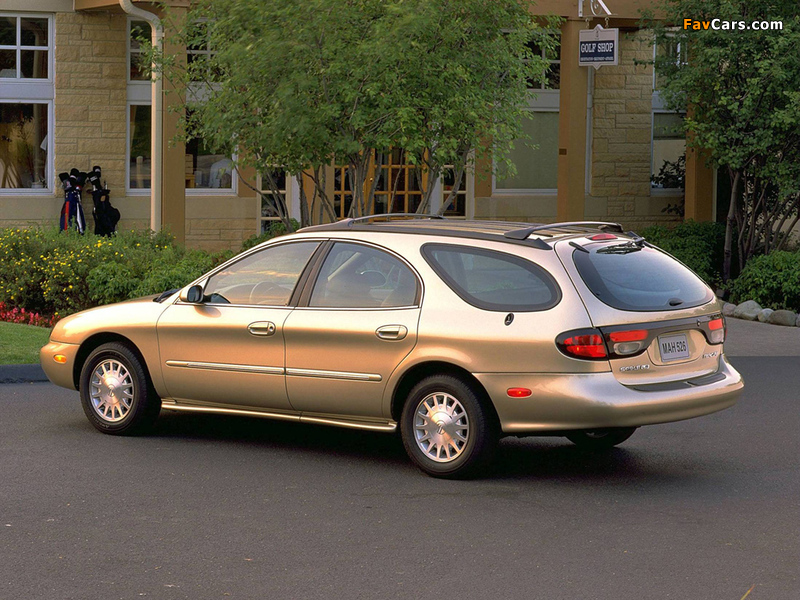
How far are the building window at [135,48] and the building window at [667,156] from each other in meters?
8.87

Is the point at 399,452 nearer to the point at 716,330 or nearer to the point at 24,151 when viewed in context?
the point at 716,330

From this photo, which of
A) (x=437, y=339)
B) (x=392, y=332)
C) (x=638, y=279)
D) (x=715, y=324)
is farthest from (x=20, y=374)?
(x=715, y=324)

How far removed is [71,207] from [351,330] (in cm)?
1310

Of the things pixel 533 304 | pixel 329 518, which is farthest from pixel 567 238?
pixel 329 518

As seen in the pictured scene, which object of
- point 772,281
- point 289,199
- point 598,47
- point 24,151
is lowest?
point 772,281

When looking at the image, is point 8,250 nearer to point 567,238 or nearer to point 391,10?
point 391,10

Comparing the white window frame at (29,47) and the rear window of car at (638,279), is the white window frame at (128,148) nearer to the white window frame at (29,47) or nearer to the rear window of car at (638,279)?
the white window frame at (29,47)

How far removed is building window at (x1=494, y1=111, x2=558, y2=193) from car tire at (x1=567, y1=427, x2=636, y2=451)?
13481mm

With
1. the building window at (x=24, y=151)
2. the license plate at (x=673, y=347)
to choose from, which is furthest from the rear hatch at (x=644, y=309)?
the building window at (x=24, y=151)

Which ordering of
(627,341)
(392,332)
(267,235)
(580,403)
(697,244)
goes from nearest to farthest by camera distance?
(580,403)
(627,341)
(392,332)
(697,244)
(267,235)

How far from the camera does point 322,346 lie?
789 centimetres

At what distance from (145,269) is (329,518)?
9.14 meters

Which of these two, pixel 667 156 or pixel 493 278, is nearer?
pixel 493 278

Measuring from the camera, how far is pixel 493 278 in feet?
24.6
